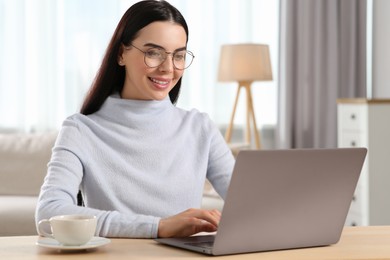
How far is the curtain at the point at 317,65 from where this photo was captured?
5633mm

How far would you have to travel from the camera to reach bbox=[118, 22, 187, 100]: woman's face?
6.10 feet

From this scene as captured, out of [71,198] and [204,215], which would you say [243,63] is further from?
[204,215]

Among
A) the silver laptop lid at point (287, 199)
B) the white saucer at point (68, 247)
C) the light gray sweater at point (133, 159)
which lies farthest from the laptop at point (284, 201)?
the light gray sweater at point (133, 159)

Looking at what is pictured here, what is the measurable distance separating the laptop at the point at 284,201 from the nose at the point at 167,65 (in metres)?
0.45

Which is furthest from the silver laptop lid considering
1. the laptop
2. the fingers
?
the fingers

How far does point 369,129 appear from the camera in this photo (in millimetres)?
4637

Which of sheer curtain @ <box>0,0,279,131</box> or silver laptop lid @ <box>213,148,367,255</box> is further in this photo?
sheer curtain @ <box>0,0,279,131</box>

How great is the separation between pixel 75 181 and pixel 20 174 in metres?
2.61

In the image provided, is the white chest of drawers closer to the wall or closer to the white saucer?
the wall

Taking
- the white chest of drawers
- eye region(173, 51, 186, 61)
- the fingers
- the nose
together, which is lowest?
the white chest of drawers

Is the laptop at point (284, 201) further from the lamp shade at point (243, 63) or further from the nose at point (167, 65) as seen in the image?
the lamp shade at point (243, 63)

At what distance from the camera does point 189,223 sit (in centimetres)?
160

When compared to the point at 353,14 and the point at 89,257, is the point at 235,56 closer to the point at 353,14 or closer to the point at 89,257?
the point at 353,14

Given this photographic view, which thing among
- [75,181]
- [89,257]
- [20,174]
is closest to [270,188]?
[89,257]
